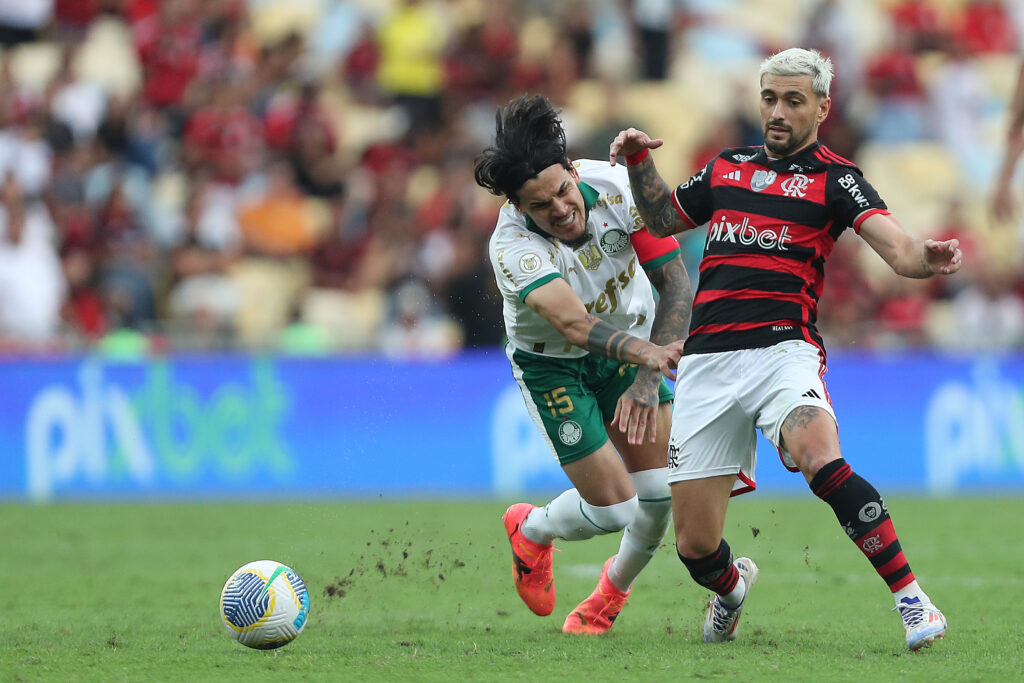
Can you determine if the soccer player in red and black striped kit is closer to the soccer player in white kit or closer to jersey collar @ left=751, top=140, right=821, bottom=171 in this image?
jersey collar @ left=751, top=140, right=821, bottom=171

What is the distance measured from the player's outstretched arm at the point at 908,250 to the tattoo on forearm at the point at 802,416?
63 centimetres

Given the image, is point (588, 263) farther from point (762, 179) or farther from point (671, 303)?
point (762, 179)

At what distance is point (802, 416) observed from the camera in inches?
222

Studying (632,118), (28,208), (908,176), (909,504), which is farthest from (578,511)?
(908,176)

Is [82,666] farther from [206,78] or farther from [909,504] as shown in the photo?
[206,78]

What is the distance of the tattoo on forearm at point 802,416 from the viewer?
18.4ft

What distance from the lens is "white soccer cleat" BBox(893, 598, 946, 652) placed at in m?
5.49

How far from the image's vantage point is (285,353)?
523 inches

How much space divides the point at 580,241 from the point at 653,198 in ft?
1.48

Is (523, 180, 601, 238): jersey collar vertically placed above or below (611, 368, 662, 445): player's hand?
above

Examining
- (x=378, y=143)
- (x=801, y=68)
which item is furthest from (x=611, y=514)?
(x=378, y=143)

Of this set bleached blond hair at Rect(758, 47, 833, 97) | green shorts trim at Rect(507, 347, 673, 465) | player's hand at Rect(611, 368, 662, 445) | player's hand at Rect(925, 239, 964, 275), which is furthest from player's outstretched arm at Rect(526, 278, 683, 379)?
bleached blond hair at Rect(758, 47, 833, 97)

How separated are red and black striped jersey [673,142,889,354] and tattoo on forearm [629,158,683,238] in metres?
0.25

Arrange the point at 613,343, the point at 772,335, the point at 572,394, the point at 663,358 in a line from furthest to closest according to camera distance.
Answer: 1. the point at 572,394
2. the point at 613,343
3. the point at 772,335
4. the point at 663,358
